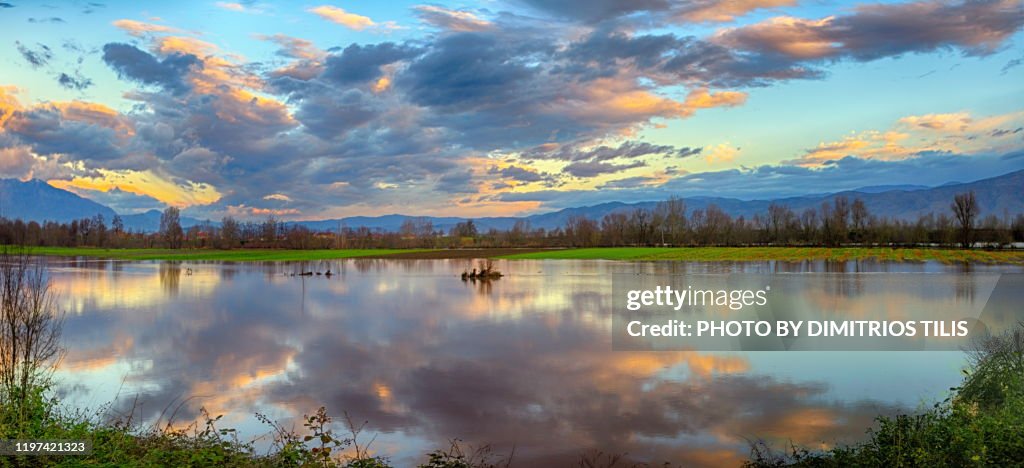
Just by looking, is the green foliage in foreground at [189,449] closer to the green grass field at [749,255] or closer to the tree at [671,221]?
the green grass field at [749,255]

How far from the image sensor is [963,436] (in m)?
7.97

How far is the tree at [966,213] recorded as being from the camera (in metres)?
99.3

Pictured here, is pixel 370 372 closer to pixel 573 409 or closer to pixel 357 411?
pixel 357 411

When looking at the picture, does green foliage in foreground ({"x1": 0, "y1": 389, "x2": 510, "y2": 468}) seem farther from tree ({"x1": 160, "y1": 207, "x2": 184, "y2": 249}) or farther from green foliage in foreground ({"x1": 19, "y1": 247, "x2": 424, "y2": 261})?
tree ({"x1": 160, "y1": 207, "x2": 184, "y2": 249})

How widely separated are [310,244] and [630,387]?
120405 mm

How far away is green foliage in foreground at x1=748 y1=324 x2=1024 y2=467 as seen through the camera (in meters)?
7.73

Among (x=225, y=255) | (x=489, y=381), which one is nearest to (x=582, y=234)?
(x=225, y=255)

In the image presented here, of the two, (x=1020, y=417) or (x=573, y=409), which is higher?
(x=1020, y=417)

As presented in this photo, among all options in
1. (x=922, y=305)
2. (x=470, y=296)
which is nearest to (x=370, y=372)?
(x=470, y=296)

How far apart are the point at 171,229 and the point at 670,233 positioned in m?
111

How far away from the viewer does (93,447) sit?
836 cm

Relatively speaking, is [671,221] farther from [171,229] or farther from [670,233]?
[171,229]

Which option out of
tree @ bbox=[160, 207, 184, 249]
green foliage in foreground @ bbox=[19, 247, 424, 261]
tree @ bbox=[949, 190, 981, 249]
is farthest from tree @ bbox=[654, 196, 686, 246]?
tree @ bbox=[160, 207, 184, 249]

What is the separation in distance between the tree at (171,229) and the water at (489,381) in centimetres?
12159
